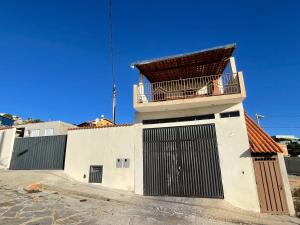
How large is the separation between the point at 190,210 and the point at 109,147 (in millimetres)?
6281

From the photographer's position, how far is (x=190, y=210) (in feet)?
30.5

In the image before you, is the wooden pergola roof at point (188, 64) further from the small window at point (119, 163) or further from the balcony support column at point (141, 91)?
the small window at point (119, 163)

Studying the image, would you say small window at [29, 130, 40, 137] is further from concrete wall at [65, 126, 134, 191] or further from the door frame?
the door frame

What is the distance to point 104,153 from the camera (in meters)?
13.5

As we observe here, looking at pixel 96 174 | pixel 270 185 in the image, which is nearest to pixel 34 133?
pixel 96 174

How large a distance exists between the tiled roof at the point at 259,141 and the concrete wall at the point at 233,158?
0.40 m

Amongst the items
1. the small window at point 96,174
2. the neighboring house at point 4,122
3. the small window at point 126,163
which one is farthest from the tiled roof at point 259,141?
the neighboring house at point 4,122

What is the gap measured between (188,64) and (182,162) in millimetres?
6281

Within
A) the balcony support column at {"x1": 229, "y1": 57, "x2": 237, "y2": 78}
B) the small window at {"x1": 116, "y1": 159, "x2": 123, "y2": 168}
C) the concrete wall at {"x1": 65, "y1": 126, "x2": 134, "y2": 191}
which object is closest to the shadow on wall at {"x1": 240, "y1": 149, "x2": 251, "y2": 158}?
the balcony support column at {"x1": 229, "y1": 57, "x2": 237, "y2": 78}

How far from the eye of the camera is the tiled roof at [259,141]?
10.7m

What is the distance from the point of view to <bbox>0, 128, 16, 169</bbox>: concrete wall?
54.9ft

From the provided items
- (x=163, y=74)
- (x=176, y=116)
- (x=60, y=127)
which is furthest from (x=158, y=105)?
(x=60, y=127)

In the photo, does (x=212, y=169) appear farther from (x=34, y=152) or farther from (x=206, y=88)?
(x=34, y=152)

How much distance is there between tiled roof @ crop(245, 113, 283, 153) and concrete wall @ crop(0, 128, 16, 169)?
16958mm
